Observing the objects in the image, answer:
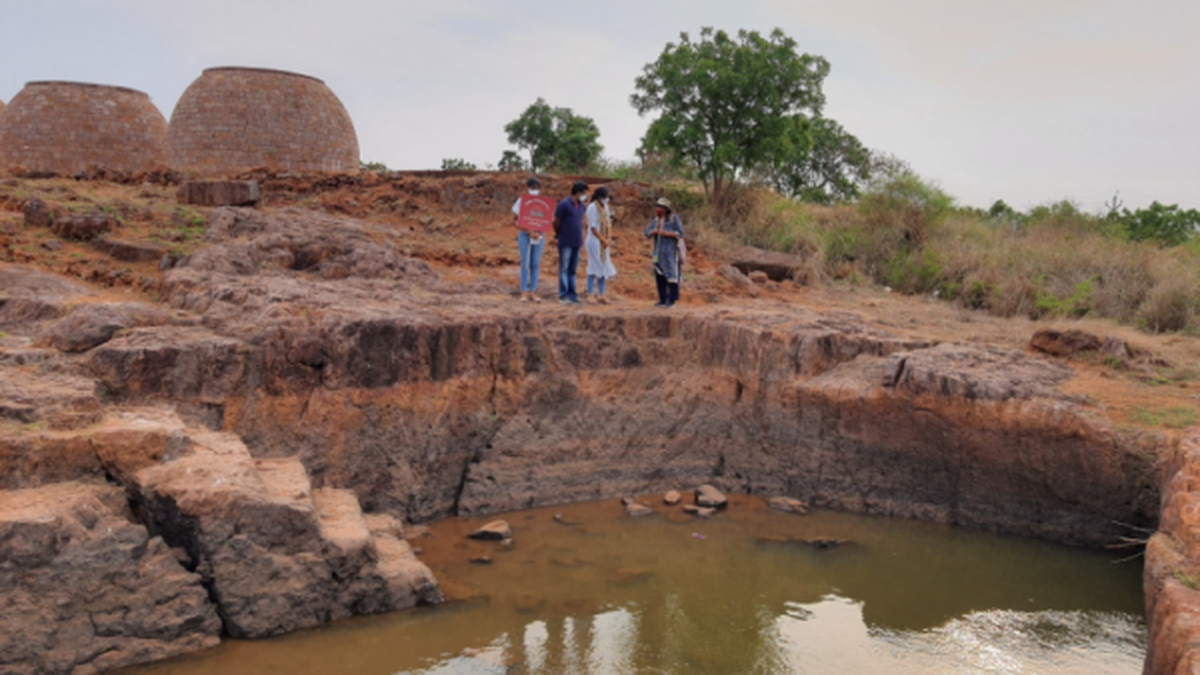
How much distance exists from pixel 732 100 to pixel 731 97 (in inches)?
2.2

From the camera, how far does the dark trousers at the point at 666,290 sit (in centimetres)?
916

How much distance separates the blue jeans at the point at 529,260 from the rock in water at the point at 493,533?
9.73 feet

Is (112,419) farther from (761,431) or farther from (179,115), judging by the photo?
(179,115)

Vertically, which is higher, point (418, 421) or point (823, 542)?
point (418, 421)

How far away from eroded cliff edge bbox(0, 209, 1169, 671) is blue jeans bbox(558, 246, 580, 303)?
756 mm

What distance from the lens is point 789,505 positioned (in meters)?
7.42

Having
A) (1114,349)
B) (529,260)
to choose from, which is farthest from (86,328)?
(1114,349)

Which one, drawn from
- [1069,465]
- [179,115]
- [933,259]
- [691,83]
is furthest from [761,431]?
[179,115]

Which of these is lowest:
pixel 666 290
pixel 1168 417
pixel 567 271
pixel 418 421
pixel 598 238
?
pixel 418 421

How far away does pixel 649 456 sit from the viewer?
312 inches

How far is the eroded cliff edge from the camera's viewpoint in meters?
4.73

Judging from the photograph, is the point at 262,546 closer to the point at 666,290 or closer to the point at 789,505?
the point at 789,505

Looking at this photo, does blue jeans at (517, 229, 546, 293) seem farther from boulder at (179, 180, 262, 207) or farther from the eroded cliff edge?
boulder at (179, 180, 262, 207)

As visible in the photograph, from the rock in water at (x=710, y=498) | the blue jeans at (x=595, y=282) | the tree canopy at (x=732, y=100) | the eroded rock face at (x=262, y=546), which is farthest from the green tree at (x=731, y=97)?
the eroded rock face at (x=262, y=546)
